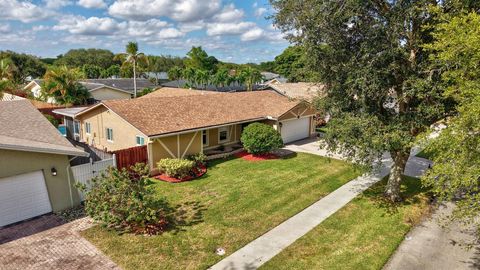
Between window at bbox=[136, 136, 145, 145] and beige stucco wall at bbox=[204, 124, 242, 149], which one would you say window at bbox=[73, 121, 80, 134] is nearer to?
window at bbox=[136, 136, 145, 145]

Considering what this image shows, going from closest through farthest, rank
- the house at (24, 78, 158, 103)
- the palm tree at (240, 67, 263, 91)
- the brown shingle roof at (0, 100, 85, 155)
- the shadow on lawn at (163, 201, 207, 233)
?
the brown shingle roof at (0, 100, 85, 155), the shadow on lawn at (163, 201, 207, 233), the house at (24, 78, 158, 103), the palm tree at (240, 67, 263, 91)

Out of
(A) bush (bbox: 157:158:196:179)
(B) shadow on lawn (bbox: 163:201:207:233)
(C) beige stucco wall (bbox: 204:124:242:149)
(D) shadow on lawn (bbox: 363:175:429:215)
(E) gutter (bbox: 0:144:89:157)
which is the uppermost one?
(E) gutter (bbox: 0:144:89:157)

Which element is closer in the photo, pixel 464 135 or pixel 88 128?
pixel 464 135

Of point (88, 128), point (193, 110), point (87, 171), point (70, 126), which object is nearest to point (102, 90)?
point (70, 126)

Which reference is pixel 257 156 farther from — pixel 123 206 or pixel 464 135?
pixel 464 135

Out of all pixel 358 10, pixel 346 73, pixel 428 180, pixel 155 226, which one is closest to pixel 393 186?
pixel 346 73

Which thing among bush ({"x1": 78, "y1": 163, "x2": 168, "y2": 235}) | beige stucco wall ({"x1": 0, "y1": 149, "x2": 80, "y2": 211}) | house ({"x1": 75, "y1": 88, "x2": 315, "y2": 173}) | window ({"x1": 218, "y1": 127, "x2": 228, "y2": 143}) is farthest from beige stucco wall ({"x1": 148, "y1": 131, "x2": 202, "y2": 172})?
bush ({"x1": 78, "y1": 163, "x2": 168, "y2": 235})

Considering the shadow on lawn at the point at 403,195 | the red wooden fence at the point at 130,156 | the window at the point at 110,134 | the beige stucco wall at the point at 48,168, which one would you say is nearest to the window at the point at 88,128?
the window at the point at 110,134
